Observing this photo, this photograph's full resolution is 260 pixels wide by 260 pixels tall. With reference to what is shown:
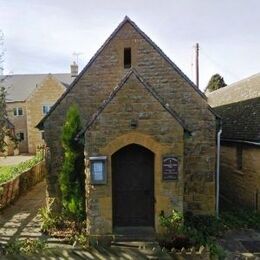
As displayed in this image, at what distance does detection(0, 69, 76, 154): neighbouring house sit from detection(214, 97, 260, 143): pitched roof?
1049 inches

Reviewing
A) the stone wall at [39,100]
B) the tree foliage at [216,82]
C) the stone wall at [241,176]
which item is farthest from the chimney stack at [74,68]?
the stone wall at [241,176]

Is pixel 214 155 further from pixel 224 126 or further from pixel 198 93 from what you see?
pixel 224 126

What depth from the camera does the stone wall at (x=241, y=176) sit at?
1357cm

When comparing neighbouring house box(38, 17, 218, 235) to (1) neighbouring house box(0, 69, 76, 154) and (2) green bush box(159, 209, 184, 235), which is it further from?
(1) neighbouring house box(0, 69, 76, 154)

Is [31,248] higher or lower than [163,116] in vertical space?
lower

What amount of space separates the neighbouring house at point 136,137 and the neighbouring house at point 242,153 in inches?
99.4

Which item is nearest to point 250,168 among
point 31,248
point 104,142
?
point 104,142

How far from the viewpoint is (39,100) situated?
41812 millimetres

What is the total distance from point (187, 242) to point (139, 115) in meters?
3.97

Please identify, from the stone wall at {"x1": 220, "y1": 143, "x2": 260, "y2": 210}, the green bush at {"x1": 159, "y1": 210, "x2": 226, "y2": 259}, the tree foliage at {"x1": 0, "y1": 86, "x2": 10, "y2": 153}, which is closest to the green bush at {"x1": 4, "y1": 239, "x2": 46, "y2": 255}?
the green bush at {"x1": 159, "y1": 210, "x2": 226, "y2": 259}

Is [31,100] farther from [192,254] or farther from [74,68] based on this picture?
[192,254]

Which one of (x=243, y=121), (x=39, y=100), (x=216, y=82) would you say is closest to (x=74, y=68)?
(x=39, y=100)

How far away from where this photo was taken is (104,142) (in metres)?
10.0

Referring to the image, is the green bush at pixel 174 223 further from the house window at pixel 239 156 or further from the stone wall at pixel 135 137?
the house window at pixel 239 156
